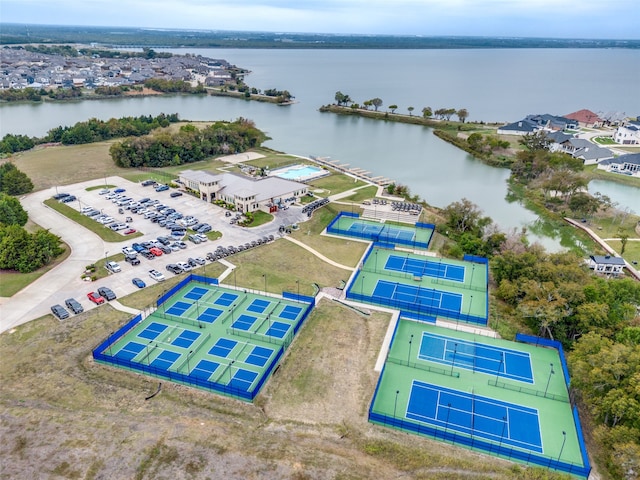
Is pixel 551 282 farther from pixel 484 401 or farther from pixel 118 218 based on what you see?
pixel 118 218

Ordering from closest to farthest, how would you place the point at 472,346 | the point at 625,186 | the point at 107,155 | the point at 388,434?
1. the point at 388,434
2. the point at 472,346
3. the point at 625,186
4. the point at 107,155

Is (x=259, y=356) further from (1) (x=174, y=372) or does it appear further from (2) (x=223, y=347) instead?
(1) (x=174, y=372)

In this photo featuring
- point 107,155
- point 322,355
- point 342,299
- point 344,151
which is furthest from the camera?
point 344,151

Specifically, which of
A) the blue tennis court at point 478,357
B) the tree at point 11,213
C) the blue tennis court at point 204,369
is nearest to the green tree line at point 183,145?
the tree at point 11,213

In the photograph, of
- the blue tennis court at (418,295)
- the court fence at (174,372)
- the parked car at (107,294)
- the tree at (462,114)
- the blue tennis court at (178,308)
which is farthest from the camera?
the tree at (462,114)

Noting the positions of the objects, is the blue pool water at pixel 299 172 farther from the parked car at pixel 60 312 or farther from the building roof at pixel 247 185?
the parked car at pixel 60 312

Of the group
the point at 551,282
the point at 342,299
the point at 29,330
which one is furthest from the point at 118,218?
the point at 551,282
